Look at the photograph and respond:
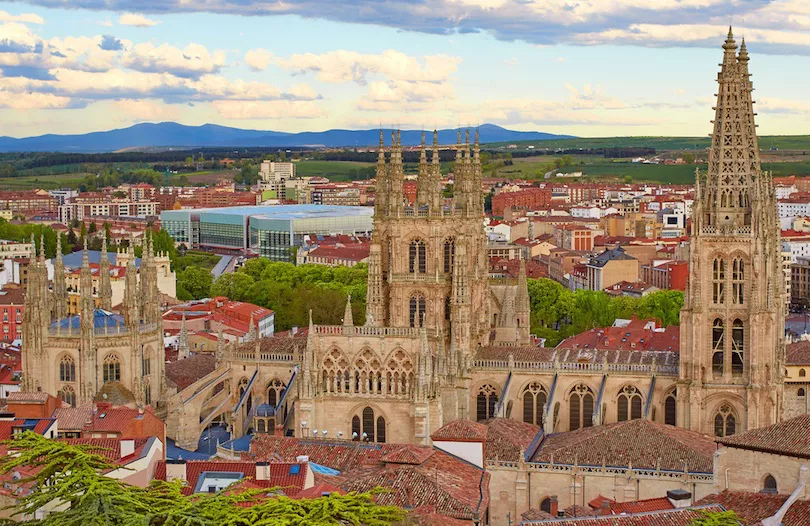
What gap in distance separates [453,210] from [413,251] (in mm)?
3160

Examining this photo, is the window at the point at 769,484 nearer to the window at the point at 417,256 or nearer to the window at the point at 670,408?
the window at the point at 670,408

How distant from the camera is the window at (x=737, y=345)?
77250 mm

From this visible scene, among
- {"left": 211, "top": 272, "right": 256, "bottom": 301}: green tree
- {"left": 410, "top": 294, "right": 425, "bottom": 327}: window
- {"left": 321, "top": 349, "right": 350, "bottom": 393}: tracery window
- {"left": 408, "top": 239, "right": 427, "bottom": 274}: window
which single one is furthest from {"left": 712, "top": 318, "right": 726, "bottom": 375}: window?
{"left": 211, "top": 272, "right": 256, "bottom": 301}: green tree

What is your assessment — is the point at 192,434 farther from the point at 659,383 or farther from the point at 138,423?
the point at 659,383

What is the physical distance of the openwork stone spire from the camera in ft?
256

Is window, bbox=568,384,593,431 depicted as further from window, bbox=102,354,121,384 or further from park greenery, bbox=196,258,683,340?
park greenery, bbox=196,258,683,340

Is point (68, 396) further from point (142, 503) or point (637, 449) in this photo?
point (142, 503)

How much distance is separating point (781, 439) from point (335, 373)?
89.6 ft

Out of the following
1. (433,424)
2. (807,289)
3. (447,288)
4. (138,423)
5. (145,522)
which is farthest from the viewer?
(807,289)

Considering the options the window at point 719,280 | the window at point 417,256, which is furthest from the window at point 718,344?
the window at point 417,256

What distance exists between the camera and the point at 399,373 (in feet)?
250

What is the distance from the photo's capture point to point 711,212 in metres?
78.1

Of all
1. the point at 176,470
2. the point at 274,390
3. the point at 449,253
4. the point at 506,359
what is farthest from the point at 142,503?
the point at 449,253

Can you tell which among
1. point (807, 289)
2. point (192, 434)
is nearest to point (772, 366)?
point (192, 434)
